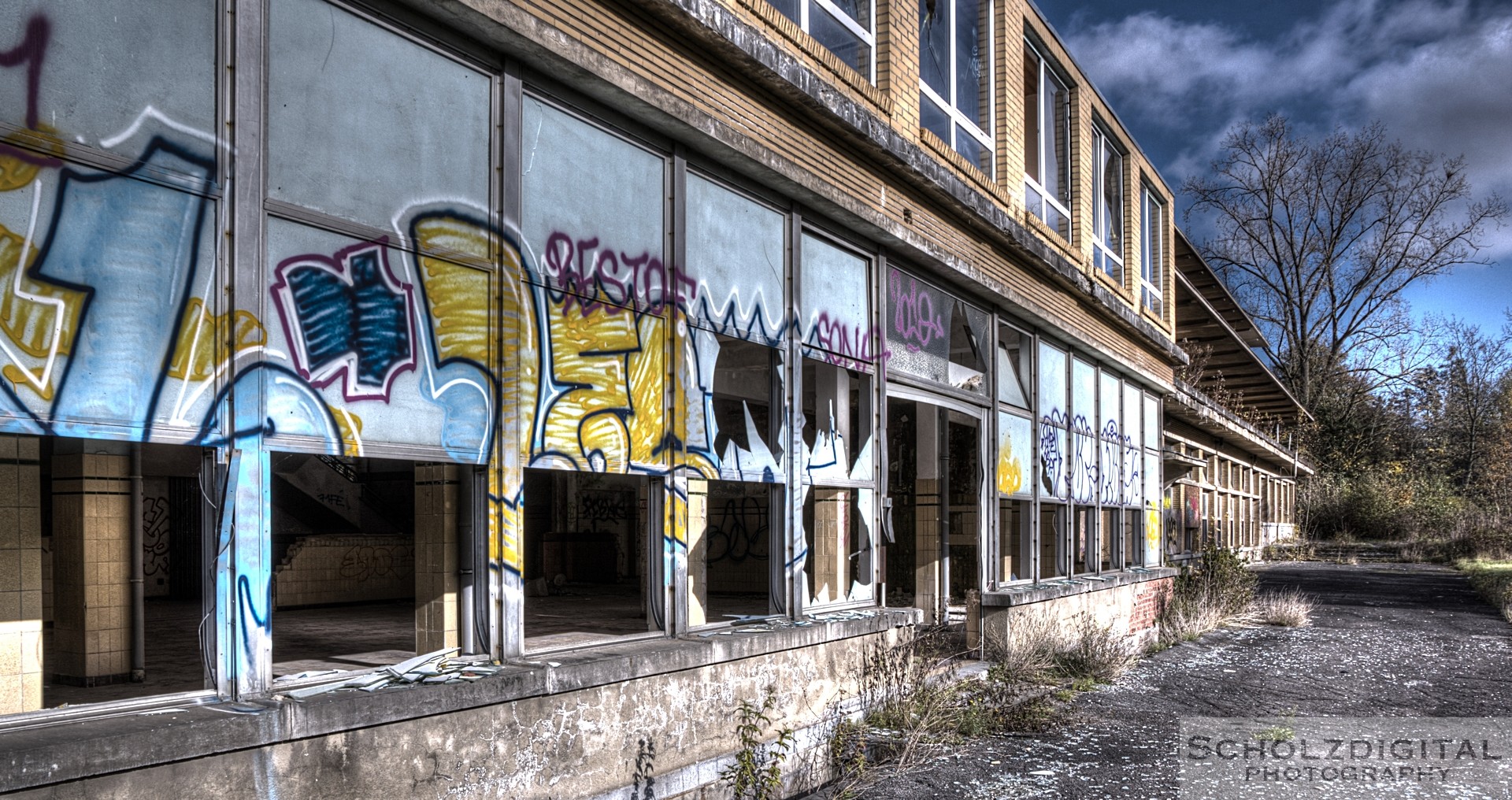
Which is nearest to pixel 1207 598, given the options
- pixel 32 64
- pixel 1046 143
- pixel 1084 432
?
pixel 1084 432

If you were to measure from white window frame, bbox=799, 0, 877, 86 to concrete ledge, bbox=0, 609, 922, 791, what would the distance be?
5187 mm

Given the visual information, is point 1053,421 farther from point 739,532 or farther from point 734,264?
point 734,264

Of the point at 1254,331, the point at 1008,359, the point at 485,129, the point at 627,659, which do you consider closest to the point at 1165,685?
the point at 1008,359

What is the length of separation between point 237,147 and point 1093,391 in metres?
12.8

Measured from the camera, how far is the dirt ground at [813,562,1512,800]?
7.61 meters

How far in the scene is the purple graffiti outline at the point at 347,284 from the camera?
4469mm

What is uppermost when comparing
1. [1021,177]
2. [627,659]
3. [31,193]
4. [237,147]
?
[1021,177]

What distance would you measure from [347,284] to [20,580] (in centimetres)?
168

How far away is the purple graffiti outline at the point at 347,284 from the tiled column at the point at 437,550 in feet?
2.40

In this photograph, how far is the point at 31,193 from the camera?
3.71 m

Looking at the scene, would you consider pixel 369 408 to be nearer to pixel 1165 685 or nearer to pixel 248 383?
pixel 248 383

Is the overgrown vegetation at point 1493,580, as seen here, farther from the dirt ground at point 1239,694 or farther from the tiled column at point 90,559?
the tiled column at point 90,559

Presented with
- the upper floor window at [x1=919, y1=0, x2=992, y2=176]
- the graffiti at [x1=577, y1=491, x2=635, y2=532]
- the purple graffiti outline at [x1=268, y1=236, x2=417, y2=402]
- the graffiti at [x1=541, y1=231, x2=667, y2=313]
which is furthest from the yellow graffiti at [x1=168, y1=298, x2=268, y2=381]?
the graffiti at [x1=577, y1=491, x2=635, y2=532]

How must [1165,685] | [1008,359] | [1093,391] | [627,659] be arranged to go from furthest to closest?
[1093,391] < [1008,359] < [1165,685] < [627,659]
